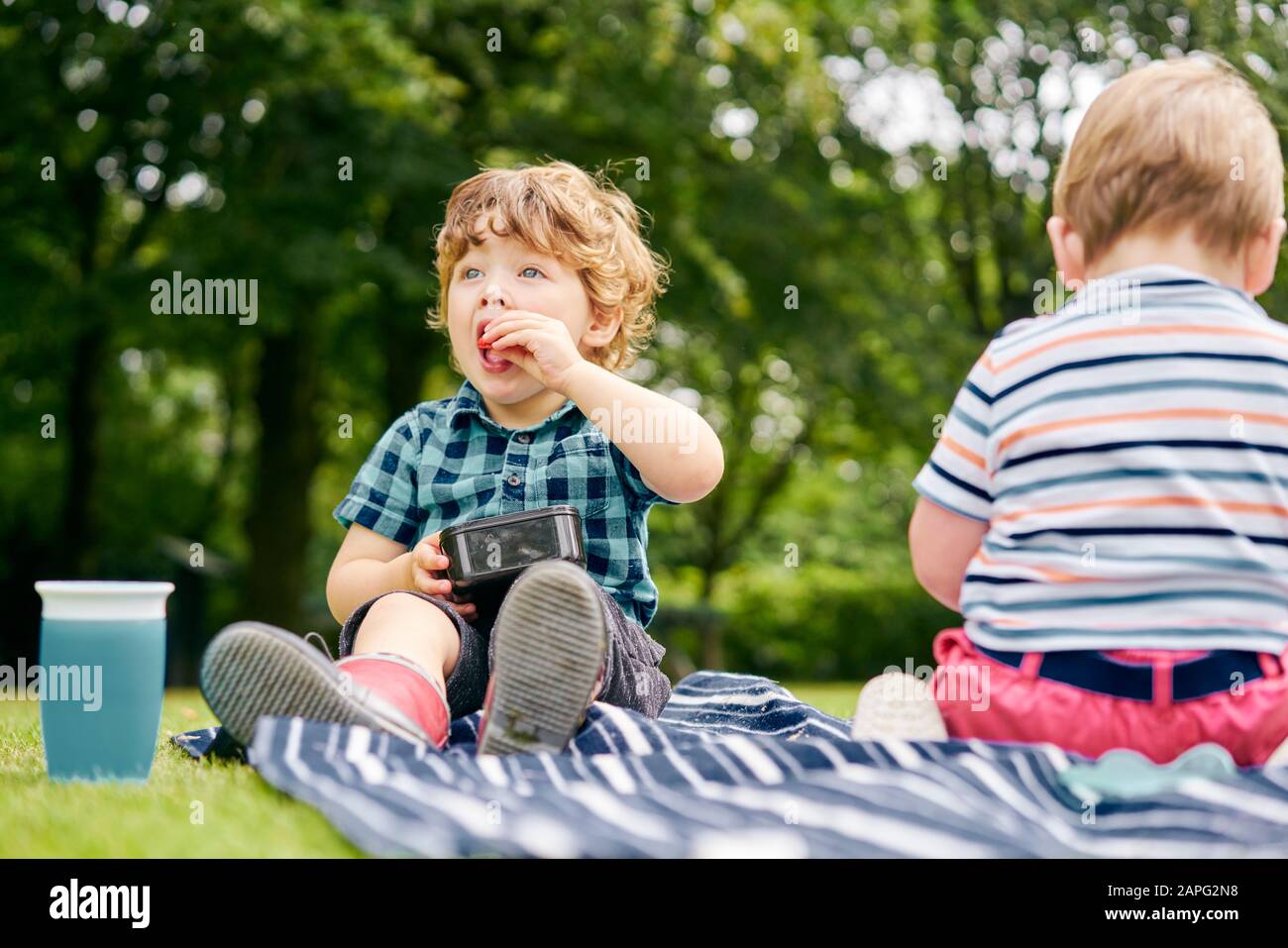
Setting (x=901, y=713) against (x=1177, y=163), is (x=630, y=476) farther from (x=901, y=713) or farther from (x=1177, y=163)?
(x=1177, y=163)

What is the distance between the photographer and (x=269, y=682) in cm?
193

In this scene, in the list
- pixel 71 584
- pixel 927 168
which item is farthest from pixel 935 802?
pixel 927 168

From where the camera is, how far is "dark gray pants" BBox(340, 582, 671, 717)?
7.83 feet

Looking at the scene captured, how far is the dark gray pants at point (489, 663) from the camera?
94.0 inches

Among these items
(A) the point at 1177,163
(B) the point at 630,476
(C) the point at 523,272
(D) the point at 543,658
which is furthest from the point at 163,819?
(A) the point at 1177,163

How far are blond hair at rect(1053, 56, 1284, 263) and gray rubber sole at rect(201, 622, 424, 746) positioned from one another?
1.41 meters

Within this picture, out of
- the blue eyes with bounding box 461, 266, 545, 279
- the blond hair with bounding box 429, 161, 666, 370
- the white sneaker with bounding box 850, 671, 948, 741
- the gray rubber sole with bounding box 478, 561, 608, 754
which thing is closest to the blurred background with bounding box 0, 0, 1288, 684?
the blond hair with bounding box 429, 161, 666, 370

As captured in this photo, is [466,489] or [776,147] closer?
[466,489]

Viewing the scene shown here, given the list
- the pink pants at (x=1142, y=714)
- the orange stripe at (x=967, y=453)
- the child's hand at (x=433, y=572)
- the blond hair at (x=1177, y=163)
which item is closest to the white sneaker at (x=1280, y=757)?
the pink pants at (x=1142, y=714)

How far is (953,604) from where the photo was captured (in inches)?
88.0

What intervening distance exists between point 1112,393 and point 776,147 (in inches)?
323

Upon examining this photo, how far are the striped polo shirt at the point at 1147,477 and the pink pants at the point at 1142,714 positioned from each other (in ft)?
0.17

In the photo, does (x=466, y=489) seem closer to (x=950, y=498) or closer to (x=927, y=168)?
(x=950, y=498)

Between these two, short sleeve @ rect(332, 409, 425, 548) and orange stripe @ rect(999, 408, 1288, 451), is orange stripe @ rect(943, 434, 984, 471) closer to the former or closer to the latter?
orange stripe @ rect(999, 408, 1288, 451)
